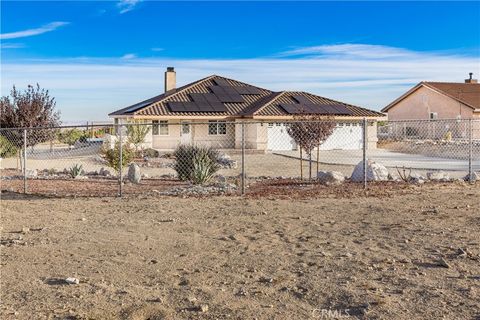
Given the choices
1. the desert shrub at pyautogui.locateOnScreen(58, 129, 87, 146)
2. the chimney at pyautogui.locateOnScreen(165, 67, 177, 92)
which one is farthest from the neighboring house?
the desert shrub at pyautogui.locateOnScreen(58, 129, 87, 146)

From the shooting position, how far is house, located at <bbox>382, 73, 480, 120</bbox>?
51188 millimetres

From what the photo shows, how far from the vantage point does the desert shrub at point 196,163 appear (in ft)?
49.5

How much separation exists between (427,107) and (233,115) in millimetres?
25083

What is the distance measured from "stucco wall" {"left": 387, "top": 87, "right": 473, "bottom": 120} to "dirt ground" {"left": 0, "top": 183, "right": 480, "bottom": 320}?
4306cm

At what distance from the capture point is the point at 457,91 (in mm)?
54938

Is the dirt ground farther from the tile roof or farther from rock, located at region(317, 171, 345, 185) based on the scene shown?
the tile roof

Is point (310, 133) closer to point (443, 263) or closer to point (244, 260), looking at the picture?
point (244, 260)

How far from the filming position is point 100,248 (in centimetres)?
752

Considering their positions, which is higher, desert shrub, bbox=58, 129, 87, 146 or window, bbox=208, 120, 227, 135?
window, bbox=208, 120, 227, 135

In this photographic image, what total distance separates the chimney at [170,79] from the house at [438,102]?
24.5m

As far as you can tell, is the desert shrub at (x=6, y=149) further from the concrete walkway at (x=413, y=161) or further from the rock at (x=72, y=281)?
the rock at (x=72, y=281)

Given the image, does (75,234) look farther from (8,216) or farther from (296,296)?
(296,296)
